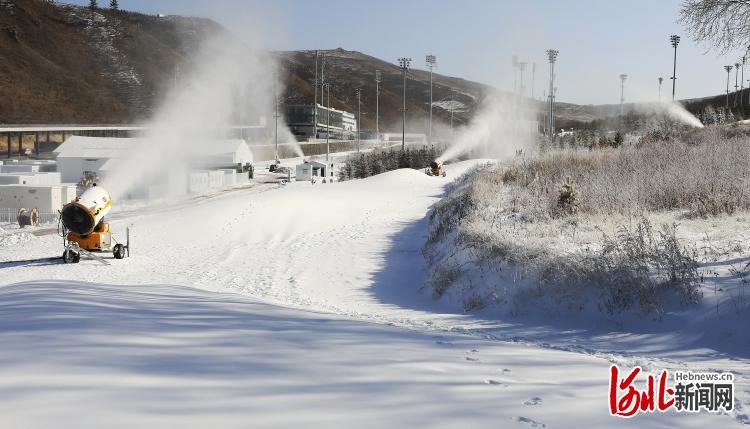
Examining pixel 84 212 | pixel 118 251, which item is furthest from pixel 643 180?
pixel 84 212

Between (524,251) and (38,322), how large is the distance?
846 cm

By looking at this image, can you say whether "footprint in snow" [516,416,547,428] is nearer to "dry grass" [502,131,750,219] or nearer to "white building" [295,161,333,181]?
"dry grass" [502,131,750,219]

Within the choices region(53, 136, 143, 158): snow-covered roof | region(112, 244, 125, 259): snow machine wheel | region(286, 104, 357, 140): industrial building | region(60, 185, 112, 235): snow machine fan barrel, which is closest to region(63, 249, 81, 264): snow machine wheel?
region(60, 185, 112, 235): snow machine fan barrel

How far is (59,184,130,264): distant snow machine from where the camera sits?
19.9 m

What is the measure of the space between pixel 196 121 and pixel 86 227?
253 feet

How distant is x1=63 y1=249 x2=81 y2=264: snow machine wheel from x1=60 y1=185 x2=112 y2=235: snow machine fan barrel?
2.19 feet

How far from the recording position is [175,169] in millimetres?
55844

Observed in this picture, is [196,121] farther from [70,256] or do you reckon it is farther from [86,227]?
[70,256]

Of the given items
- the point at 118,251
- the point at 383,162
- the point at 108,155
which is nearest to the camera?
the point at 118,251

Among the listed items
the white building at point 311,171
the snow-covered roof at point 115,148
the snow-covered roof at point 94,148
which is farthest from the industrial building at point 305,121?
the white building at point 311,171

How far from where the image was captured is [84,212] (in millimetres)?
19922

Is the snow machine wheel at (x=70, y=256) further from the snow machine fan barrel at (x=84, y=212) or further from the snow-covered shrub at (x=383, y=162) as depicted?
the snow-covered shrub at (x=383, y=162)

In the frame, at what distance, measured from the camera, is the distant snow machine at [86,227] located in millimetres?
19875

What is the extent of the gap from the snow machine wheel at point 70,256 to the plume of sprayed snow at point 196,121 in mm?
24292
